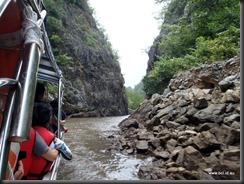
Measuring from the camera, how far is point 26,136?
1.36m

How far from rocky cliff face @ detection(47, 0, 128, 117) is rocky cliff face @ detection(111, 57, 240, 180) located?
47.9ft

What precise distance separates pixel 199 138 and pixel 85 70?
882 inches

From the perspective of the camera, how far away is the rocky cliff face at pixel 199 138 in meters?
3.99

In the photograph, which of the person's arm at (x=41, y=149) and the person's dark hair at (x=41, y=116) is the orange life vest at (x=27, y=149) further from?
the person's dark hair at (x=41, y=116)

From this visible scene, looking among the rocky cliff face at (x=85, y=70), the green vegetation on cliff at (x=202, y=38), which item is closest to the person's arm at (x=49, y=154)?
the green vegetation on cliff at (x=202, y=38)

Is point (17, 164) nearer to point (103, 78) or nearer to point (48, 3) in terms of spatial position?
Result: point (48, 3)

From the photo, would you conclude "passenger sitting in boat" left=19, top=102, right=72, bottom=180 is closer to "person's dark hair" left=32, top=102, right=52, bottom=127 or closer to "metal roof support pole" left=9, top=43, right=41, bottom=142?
"person's dark hair" left=32, top=102, right=52, bottom=127

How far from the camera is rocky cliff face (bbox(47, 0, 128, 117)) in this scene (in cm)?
2309

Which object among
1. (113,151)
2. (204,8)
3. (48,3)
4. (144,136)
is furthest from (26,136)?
(48,3)

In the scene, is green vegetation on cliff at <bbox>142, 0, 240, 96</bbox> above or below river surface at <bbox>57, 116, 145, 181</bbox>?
above

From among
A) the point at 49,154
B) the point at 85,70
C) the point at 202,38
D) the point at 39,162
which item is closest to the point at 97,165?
the point at 39,162

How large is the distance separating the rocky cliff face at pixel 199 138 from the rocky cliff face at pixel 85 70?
47.9 ft

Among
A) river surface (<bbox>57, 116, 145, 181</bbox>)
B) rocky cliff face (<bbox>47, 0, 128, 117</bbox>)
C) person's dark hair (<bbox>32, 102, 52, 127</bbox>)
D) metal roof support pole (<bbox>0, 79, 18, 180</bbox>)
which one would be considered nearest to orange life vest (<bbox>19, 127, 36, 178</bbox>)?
person's dark hair (<bbox>32, 102, 52, 127</bbox>)

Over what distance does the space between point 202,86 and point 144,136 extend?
292 centimetres
